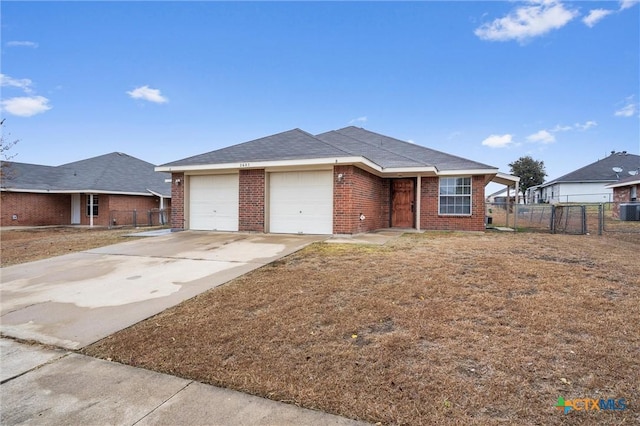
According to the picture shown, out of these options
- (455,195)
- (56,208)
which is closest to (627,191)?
(455,195)

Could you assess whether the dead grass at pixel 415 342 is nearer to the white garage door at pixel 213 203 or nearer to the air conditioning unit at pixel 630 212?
the white garage door at pixel 213 203

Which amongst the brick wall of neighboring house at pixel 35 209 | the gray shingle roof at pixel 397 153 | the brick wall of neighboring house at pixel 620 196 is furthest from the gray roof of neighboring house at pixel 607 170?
the brick wall of neighboring house at pixel 35 209

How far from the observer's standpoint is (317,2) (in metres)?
12.6

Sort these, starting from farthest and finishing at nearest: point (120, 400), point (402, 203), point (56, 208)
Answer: point (56, 208)
point (402, 203)
point (120, 400)

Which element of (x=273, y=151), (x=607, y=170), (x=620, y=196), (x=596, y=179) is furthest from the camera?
(x=607, y=170)

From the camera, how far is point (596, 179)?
102ft

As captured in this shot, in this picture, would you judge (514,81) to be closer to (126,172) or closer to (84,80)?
(84,80)

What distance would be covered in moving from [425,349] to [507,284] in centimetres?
276

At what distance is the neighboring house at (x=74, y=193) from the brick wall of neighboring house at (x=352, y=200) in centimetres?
1693

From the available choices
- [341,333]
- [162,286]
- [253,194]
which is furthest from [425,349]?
[253,194]

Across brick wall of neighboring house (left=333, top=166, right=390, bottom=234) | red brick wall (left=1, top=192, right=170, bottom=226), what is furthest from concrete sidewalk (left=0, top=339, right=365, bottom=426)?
red brick wall (left=1, top=192, right=170, bottom=226)

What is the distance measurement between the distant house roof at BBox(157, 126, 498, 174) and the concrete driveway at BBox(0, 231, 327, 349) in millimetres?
3351

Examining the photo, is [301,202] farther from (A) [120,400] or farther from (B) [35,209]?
(B) [35,209]

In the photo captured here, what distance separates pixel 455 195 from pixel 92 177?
23.7m
